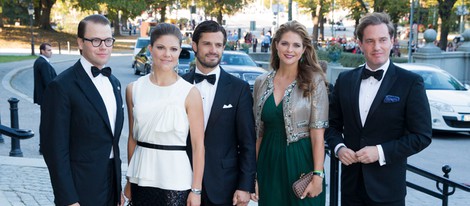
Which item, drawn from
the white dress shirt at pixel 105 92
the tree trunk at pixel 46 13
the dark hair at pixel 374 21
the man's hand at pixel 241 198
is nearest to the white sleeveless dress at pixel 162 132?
the white dress shirt at pixel 105 92

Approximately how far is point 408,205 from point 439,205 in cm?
51

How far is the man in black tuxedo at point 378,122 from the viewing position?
12.4 ft

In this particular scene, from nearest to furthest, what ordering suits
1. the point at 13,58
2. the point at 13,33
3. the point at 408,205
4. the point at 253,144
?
1. the point at 253,144
2. the point at 408,205
3. the point at 13,58
4. the point at 13,33

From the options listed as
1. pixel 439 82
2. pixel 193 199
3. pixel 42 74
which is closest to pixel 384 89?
pixel 193 199

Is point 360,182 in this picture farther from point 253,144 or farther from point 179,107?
point 179,107

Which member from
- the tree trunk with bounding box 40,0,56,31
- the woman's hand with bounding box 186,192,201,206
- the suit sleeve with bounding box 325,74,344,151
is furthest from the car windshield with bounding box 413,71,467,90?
the tree trunk with bounding box 40,0,56,31

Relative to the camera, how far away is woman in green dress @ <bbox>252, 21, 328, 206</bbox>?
4.06 m

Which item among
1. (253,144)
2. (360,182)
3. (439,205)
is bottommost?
(439,205)

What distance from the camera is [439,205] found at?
8180 mm

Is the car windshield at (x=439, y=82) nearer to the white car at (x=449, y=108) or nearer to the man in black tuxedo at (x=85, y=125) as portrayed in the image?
the white car at (x=449, y=108)

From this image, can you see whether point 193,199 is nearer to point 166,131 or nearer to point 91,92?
point 166,131

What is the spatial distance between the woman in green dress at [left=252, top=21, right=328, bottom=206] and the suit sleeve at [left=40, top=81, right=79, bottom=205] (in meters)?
1.29

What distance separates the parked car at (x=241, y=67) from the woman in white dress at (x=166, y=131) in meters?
14.1

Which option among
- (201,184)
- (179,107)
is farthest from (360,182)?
(179,107)
